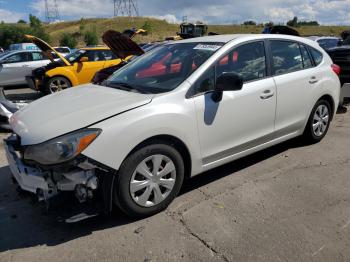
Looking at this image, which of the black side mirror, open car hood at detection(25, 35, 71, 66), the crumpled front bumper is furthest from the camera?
open car hood at detection(25, 35, 71, 66)

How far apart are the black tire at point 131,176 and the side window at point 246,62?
1.03 m

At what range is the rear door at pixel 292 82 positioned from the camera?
4.41 meters

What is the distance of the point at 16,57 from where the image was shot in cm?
1293

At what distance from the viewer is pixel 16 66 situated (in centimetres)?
1275

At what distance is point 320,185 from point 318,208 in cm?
57

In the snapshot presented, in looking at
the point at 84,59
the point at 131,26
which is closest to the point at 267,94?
the point at 84,59

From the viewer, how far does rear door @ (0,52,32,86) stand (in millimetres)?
12617

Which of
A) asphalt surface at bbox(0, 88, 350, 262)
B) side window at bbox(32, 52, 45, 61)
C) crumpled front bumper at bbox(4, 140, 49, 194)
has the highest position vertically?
side window at bbox(32, 52, 45, 61)

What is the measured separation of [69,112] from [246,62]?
204cm

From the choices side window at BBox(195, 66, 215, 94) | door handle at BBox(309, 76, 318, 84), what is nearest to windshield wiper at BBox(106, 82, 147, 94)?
side window at BBox(195, 66, 215, 94)

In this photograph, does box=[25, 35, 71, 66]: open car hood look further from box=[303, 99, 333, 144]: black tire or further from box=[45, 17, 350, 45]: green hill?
box=[45, 17, 350, 45]: green hill

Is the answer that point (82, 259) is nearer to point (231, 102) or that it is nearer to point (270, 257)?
point (270, 257)

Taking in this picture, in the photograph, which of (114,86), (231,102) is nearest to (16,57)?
(114,86)

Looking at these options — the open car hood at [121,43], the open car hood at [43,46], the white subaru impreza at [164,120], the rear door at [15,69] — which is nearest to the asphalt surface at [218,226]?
the white subaru impreza at [164,120]
